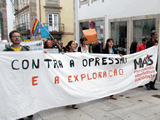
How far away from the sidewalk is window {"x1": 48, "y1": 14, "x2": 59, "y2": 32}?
911 inches

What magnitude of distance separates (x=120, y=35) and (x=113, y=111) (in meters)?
6.42

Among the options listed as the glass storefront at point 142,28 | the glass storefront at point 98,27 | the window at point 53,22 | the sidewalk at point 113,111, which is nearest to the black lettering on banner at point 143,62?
the sidewalk at point 113,111

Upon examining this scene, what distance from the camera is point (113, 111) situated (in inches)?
168

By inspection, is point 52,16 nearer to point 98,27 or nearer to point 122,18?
point 98,27

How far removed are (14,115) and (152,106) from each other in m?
3.23

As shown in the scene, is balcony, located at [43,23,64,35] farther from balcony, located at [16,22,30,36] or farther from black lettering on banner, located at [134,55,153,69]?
black lettering on banner, located at [134,55,153,69]

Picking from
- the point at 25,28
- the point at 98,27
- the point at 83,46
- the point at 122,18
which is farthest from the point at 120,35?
the point at 25,28

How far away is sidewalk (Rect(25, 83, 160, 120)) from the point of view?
3953mm

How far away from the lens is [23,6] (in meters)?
29.9

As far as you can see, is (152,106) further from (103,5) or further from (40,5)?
(40,5)

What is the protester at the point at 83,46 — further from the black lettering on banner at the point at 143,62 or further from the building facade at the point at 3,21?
the building facade at the point at 3,21

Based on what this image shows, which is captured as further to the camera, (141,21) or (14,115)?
(141,21)

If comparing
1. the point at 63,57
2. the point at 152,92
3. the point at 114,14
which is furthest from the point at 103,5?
the point at 63,57

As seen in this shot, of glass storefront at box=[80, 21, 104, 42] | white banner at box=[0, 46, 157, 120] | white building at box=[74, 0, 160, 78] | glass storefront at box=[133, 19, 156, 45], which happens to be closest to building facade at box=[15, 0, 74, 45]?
white building at box=[74, 0, 160, 78]
